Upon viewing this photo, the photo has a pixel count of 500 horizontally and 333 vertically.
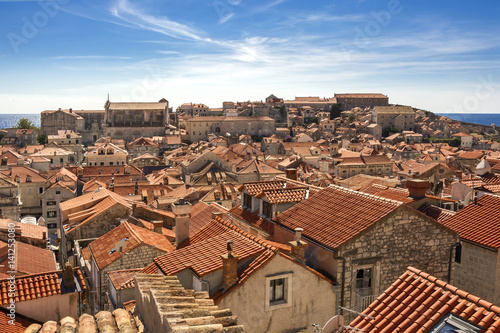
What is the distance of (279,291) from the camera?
31.5 feet

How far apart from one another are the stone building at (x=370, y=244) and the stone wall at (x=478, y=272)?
0.98 metres

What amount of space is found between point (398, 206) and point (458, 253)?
3.31 meters

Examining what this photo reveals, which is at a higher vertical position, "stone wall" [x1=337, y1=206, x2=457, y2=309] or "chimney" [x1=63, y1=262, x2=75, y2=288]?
"stone wall" [x1=337, y1=206, x2=457, y2=309]

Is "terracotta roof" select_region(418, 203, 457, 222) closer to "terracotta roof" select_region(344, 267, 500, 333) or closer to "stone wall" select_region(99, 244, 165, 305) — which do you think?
"terracotta roof" select_region(344, 267, 500, 333)

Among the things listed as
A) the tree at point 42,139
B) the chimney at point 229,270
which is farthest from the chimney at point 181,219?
the tree at point 42,139

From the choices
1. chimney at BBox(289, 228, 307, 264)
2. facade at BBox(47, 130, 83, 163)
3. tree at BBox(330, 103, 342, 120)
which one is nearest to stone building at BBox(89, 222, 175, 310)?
chimney at BBox(289, 228, 307, 264)

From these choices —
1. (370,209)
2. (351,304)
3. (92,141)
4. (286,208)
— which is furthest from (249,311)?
(92,141)

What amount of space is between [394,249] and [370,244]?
76 cm

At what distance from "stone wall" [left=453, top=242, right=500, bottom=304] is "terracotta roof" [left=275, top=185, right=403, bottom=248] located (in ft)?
10.5

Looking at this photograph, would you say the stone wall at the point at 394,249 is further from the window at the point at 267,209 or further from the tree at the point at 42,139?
the tree at the point at 42,139

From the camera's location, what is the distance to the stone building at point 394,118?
499ft

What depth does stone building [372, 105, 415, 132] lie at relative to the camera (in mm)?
152000

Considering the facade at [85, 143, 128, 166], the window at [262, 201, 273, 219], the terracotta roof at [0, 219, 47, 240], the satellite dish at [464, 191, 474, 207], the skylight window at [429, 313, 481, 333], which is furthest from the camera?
the facade at [85, 143, 128, 166]

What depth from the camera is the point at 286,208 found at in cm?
1369
